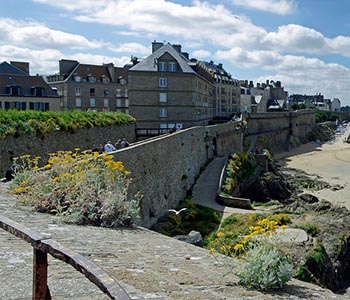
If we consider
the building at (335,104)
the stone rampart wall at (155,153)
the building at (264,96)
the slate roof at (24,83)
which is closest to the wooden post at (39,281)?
the stone rampart wall at (155,153)

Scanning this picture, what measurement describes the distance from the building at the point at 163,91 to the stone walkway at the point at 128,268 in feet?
111

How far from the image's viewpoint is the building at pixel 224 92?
65338 millimetres

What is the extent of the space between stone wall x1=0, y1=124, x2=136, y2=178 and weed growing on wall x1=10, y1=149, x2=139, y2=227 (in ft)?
22.9

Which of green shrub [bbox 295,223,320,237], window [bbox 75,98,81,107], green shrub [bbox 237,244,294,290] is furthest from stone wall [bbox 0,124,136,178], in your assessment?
window [bbox 75,98,81,107]

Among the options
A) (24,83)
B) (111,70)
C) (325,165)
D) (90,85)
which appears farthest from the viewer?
(111,70)

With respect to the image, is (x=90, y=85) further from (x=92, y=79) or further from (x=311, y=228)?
(x=311, y=228)

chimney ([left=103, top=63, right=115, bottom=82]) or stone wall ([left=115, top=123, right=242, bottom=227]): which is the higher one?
chimney ([left=103, top=63, right=115, bottom=82])

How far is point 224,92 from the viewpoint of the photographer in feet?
224

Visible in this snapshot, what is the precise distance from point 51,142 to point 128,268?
43.5ft

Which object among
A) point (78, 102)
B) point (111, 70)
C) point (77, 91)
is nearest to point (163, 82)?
point (77, 91)

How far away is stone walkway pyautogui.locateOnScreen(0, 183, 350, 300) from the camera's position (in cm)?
376

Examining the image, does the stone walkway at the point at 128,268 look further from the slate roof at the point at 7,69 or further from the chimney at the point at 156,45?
the chimney at the point at 156,45

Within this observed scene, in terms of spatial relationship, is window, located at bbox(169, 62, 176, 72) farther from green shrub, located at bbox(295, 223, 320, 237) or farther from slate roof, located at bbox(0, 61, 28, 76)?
green shrub, located at bbox(295, 223, 320, 237)

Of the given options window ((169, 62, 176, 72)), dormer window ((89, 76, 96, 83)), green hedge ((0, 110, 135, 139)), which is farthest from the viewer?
dormer window ((89, 76, 96, 83))
